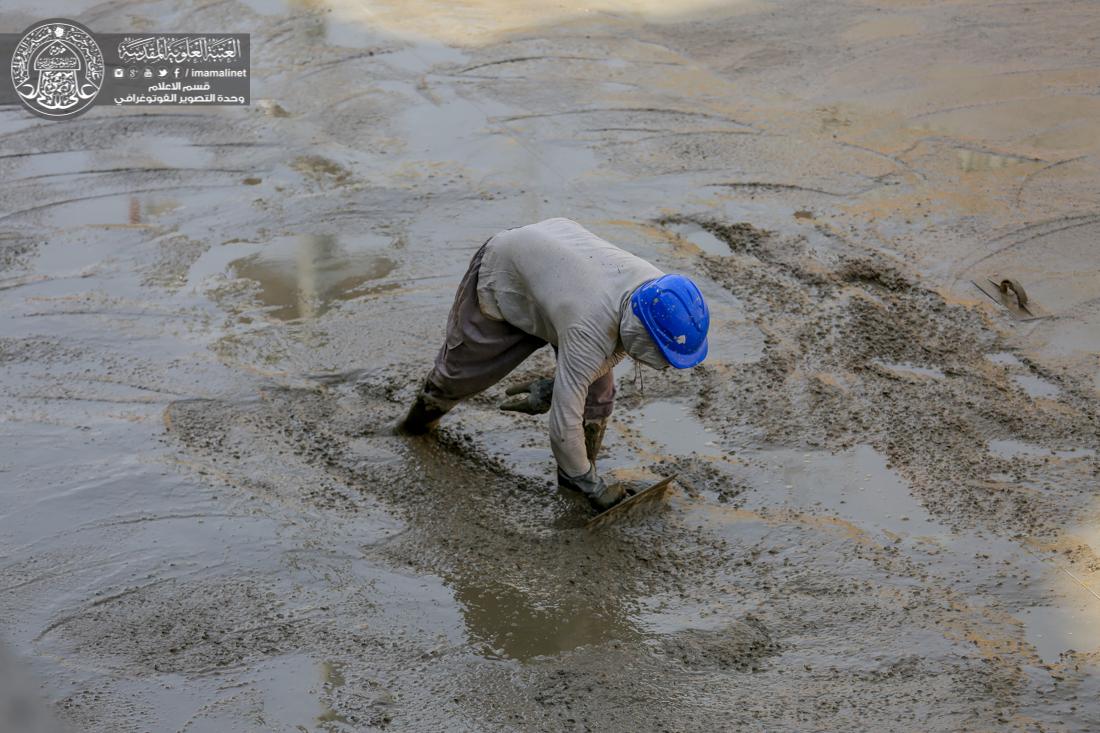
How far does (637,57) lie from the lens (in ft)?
31.2

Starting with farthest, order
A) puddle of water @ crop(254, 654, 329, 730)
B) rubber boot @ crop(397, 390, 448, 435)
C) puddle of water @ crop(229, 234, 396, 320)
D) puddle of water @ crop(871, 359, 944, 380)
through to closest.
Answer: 1. puddle of water @ crop(229, 234, 396, 320)
2. puddle of water @ crop(871, 359, 944, 380)
3. rubber boot @ crop(397, 390, 448, 435)
4. puddle of water @ crop(254, 654, 329, 730)

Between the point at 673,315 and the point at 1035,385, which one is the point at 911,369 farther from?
the point at 673,315

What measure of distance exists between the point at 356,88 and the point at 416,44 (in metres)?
1.16

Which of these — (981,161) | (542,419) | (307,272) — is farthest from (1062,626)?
(981,161)

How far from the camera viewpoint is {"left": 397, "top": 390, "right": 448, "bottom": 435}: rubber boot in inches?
190

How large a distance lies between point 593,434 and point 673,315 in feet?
3.12

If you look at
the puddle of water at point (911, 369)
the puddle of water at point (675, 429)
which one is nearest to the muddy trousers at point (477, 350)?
the puddle of water at point (675, 429)

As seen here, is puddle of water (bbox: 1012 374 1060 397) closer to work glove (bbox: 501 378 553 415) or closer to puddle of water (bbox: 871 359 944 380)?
puddle of water (bbox: 871 359 944 380)

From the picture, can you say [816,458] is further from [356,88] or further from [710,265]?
[356,88]

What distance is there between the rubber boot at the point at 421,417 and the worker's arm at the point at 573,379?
34.8 inches

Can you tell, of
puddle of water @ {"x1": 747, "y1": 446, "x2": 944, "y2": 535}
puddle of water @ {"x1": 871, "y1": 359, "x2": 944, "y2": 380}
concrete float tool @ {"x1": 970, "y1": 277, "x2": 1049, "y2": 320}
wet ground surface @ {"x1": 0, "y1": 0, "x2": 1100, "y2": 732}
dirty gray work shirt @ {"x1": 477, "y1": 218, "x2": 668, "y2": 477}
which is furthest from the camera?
concrete float tool @ {"x1": 970, "y1": 277, "x2": 1049, "y2": 320}

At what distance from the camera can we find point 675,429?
5.11 m

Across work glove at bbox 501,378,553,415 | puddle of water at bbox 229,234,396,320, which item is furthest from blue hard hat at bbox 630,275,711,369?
puddle of water at bbox 229,234,396,320

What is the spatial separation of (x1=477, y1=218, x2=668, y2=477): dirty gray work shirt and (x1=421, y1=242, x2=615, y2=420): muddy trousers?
19cm
